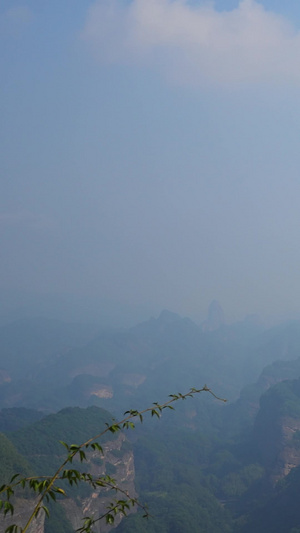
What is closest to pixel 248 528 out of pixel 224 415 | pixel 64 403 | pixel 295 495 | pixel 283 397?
pixel 295 495

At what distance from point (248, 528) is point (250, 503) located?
12.8m

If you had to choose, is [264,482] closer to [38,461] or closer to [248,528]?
[248,528]

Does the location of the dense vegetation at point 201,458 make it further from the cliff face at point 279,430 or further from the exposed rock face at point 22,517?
the exposed rock face at point 22,517

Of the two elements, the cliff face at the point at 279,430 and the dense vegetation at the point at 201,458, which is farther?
the cliff face at the point at 279,430

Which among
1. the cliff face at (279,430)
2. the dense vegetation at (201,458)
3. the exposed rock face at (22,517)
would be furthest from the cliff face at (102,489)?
the cliff face at (279,430)

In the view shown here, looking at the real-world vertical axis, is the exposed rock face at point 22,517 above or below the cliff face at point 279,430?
above

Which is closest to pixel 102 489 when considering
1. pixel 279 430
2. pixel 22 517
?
pixel 22 517

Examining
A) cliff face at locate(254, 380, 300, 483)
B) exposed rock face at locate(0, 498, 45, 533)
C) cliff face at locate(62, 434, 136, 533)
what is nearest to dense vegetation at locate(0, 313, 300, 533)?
cliff face at locate(254, 380, 300, 483)

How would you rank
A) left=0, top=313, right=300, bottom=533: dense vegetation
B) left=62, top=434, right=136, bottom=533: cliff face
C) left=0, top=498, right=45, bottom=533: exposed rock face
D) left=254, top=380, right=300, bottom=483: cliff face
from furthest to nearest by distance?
1. left=254, top=380, right=300, bottom=483: cliff face
2. left=0, top=313, right=300, bottom=533: dense vegetation
3. left=62, top=434, right=136, bottom=533: cliff face
4. left=0, top=498, right=45, bottom=533: exposed rock face

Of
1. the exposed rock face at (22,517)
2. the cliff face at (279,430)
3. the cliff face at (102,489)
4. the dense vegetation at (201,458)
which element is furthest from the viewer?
the cliff face at (279,430)

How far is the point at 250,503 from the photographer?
7019cm

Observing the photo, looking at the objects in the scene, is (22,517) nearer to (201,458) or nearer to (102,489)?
(102,489)

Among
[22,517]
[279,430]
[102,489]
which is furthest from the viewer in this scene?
[279,430]

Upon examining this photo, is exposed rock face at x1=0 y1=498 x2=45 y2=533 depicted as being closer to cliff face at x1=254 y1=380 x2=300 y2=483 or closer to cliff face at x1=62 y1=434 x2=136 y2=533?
cliff face at x1=62 y1=434 x2=136 y2=533
